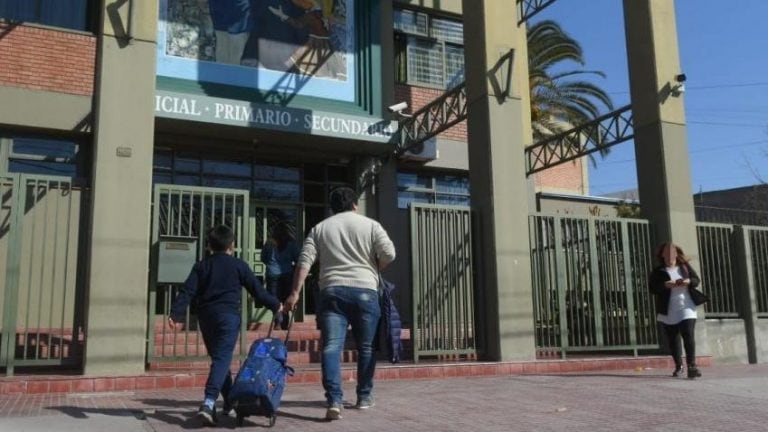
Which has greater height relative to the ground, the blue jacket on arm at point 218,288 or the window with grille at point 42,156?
the window with grille at point 42,156

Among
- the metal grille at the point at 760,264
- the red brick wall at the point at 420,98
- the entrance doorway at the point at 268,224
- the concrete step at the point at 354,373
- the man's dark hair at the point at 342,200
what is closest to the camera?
the man's dark hair at the point at 342,200

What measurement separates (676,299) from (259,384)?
5.97 m

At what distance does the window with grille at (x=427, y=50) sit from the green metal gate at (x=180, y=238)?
707cm

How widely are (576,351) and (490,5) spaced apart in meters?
5.48

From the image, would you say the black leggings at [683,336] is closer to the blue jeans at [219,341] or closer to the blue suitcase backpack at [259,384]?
the blue suitcase backpack at [259,384]

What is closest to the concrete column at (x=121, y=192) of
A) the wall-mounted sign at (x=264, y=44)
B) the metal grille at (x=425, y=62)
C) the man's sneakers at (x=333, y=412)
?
the man's sneakers at (x=333, y=412)

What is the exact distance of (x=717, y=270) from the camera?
39.7ft

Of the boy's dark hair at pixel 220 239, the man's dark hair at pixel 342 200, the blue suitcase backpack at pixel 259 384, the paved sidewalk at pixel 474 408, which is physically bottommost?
the paved sidewalk at pixel 474 408

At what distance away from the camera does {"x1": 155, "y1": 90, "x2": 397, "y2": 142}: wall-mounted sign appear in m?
12.3

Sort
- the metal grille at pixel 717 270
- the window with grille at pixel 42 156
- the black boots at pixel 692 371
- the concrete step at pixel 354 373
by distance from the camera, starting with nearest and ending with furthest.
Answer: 1. the concrete step at pixel 354 373
2. the black boots at pixel 692 371
3. the window with grille at pixel 42 156
4. the metal grille at pixel 717 270

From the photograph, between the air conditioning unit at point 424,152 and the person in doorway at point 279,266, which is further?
the air conditioning unit at point 424,152

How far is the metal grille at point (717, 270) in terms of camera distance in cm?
1195

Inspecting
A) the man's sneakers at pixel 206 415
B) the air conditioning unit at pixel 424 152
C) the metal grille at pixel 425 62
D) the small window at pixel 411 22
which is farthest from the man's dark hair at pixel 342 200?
the small window at pixel 411 22

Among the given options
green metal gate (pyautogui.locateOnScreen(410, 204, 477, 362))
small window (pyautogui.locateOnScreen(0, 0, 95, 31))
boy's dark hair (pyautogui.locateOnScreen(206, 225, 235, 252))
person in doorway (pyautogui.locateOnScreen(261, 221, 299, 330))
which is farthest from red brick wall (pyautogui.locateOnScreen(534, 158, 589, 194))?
boy's dark hair (pyautogui.locateOnScreen(206, 225, 235, 252))
